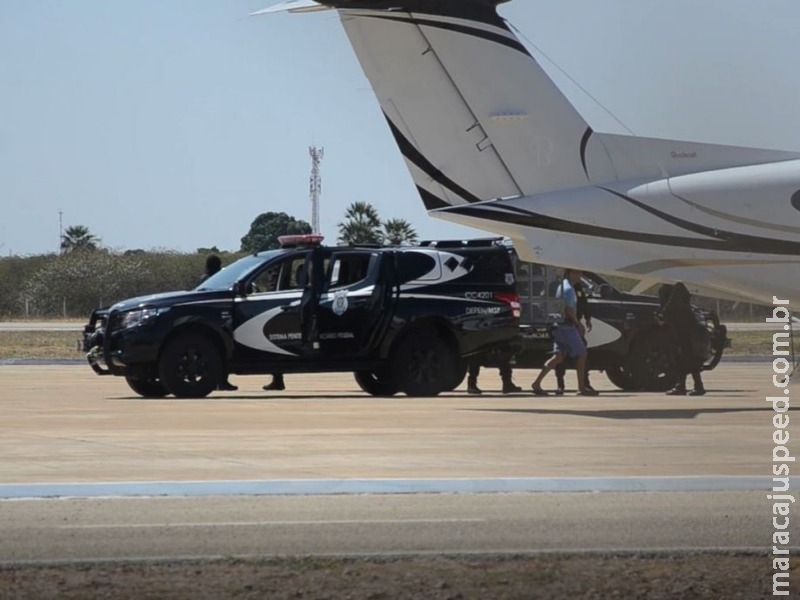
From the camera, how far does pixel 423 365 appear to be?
20047 millimetres

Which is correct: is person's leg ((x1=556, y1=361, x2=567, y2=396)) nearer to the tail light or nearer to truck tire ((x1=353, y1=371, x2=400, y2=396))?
the tail light

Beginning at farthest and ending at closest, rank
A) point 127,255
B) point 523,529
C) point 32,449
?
point 127,255 < point 32,449 < point 523,529

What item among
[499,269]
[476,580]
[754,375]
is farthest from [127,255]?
[476,580]

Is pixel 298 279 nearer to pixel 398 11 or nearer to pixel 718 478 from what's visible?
pixel 398 11

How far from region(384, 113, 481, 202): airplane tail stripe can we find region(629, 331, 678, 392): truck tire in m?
5.24

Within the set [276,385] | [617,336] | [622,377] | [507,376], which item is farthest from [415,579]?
[622,377]

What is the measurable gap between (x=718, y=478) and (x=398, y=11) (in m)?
8.80

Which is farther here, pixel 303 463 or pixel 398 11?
pixel 398 11

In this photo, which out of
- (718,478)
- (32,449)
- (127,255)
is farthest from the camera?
(127,255)

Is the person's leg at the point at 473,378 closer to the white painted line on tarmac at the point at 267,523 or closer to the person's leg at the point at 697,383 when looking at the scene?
the person's leg at the point at 697,383

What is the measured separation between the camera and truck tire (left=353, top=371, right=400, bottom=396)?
20.8m

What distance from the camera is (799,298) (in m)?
17.2

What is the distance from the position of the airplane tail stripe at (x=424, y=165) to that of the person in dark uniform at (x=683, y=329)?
13.0 feet

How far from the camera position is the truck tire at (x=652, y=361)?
21.8 metres
